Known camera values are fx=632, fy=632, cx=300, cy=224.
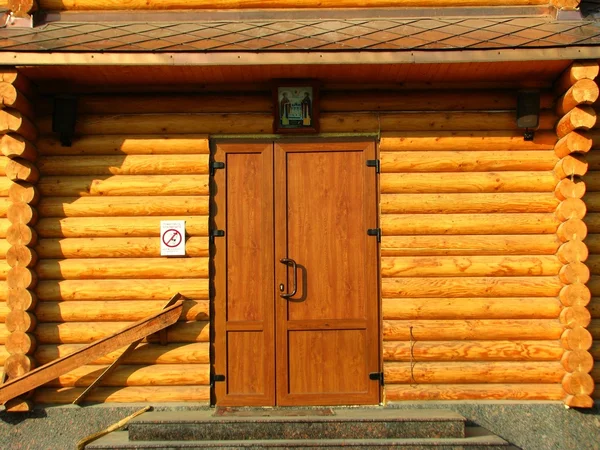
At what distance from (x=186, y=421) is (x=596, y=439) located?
369cm

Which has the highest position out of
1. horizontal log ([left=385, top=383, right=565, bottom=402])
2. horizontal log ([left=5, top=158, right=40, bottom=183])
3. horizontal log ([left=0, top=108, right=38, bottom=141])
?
horizontal log ([left=0, top=108, right=38, bottom=141])

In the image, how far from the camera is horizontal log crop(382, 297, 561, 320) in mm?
6031

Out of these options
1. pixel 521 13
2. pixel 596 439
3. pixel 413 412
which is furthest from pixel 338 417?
pixel 521 13

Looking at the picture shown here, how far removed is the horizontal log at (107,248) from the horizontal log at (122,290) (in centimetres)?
27

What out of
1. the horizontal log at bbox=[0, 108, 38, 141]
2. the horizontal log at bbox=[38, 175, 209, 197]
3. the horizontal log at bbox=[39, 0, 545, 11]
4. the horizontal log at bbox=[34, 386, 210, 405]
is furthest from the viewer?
the horizontal log at bbox=[39, 0, 545, 11]

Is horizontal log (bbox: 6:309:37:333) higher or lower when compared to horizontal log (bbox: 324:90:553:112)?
lower

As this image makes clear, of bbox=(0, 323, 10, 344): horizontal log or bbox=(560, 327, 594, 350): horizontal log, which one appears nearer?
bbox=(560, 327, 594, 350): horizontal log

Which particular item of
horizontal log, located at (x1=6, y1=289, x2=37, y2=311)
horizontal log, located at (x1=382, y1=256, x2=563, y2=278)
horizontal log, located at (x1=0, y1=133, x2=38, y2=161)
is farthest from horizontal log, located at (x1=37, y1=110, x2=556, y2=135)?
horizontal log, located at (x1=6, y1=289, x2=37, y2=311)

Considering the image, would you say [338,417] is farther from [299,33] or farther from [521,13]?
[521,13]

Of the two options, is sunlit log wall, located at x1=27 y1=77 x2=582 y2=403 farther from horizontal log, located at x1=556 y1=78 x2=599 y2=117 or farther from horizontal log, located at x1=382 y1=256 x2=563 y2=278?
horizontal log, located at x1=556 y1=78 x2=599 y2=117

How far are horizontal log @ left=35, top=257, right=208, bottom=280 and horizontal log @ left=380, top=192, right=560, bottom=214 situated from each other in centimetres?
192

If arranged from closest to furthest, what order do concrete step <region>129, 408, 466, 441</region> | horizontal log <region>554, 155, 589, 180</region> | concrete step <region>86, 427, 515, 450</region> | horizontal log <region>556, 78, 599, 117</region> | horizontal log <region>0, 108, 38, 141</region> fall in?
concrete step <region>86, 427, 515, 450</region>, concrete step <region>129, 408, 466, 441</region>, horizontal log <region>556, 78, 599, 117</region>, horizontal log <region>0, 108, 38, 141</region>, horizontal log <region>554, 155, 589, 180</region>

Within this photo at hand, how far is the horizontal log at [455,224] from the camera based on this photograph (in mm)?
6117

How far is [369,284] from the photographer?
6117mm
